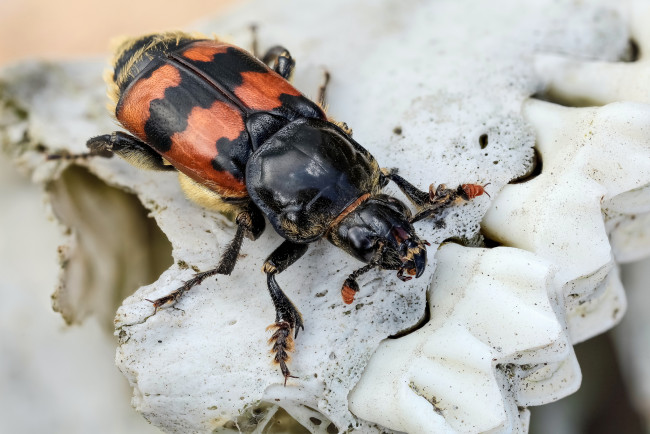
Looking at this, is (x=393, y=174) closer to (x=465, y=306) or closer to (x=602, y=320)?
(x=465, y=306)

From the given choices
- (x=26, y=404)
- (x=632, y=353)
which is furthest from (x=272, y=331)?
(x=632, y=353)

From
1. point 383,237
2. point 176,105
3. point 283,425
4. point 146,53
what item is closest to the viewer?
point 383,237

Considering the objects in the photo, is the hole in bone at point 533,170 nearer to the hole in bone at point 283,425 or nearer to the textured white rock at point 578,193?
the textured white rock at point 578,193

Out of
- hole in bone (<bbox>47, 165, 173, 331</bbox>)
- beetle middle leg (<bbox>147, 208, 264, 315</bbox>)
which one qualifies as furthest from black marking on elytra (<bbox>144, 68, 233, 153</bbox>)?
hole in bone (<bbox>47, 165, 173, 331</bbox>)

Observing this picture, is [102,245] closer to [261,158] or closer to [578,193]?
[261,158]

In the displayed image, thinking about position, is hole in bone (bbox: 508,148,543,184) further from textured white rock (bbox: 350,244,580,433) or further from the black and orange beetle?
textured white rock (bbox: 350,244,580,433)

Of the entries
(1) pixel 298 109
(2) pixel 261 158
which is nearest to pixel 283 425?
(2) pixel 261 158
